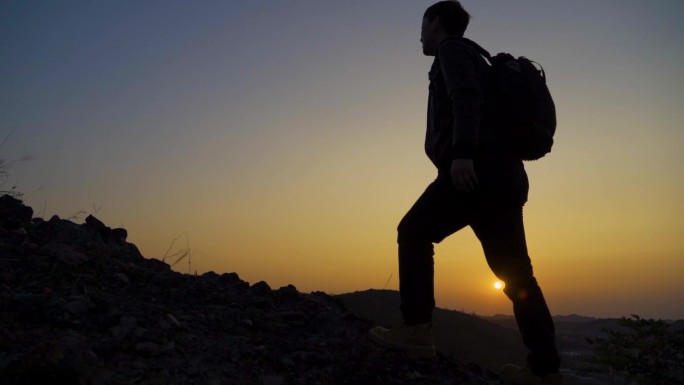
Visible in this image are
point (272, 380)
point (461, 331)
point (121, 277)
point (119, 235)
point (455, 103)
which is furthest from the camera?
point (461, 331)

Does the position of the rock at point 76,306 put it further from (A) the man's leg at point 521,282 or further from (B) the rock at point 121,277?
(A) the man's leg at point 521,282

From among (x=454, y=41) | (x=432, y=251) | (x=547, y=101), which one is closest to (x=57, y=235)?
(x=432, y=251)

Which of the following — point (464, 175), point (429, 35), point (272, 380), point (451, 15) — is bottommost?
point (272, 380)

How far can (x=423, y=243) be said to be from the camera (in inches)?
134

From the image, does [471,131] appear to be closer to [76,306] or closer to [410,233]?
[410,233]

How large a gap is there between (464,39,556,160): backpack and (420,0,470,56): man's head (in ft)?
1.62

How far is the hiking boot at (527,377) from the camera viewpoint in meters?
3.23

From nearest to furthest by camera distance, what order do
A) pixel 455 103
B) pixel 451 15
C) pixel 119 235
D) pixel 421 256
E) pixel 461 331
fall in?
pixel 455 103
pixel 421 256
pixel 451 15
pixel 119 235
pixel 461 331

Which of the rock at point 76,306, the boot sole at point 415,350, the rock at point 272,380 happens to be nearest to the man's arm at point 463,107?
the boot sole at point 415,350

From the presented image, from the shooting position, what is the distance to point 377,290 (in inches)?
504

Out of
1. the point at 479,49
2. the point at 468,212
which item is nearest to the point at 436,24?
the point at 479,49

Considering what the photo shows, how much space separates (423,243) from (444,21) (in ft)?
5.29

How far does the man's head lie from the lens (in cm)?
361

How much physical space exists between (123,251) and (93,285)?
163 centimetres
